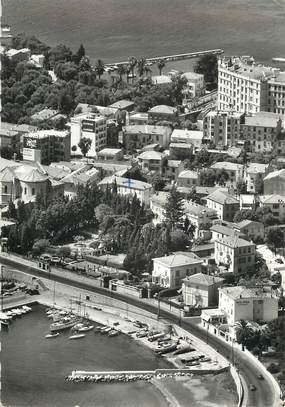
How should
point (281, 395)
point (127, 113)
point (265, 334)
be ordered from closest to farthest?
point (281, 395)
point (265, 334)
point (127, 113)

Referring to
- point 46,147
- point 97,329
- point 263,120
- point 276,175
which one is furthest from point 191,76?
point 97,329

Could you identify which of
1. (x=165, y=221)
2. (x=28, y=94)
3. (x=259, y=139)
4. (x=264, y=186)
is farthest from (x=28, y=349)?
(x=28, y=94)

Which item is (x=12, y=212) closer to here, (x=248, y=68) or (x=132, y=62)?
(x=248, y=68)

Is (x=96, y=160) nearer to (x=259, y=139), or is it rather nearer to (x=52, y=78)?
(x=259, y=139)

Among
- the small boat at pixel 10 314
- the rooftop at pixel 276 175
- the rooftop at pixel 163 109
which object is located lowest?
the small boat at pixel 10 314

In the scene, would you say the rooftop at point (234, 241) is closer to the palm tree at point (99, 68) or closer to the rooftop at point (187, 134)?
the rooftop at point (187, 134)

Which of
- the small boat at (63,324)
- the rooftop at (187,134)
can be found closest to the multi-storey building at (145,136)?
the rooftop at (187,134)

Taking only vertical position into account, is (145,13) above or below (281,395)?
above
